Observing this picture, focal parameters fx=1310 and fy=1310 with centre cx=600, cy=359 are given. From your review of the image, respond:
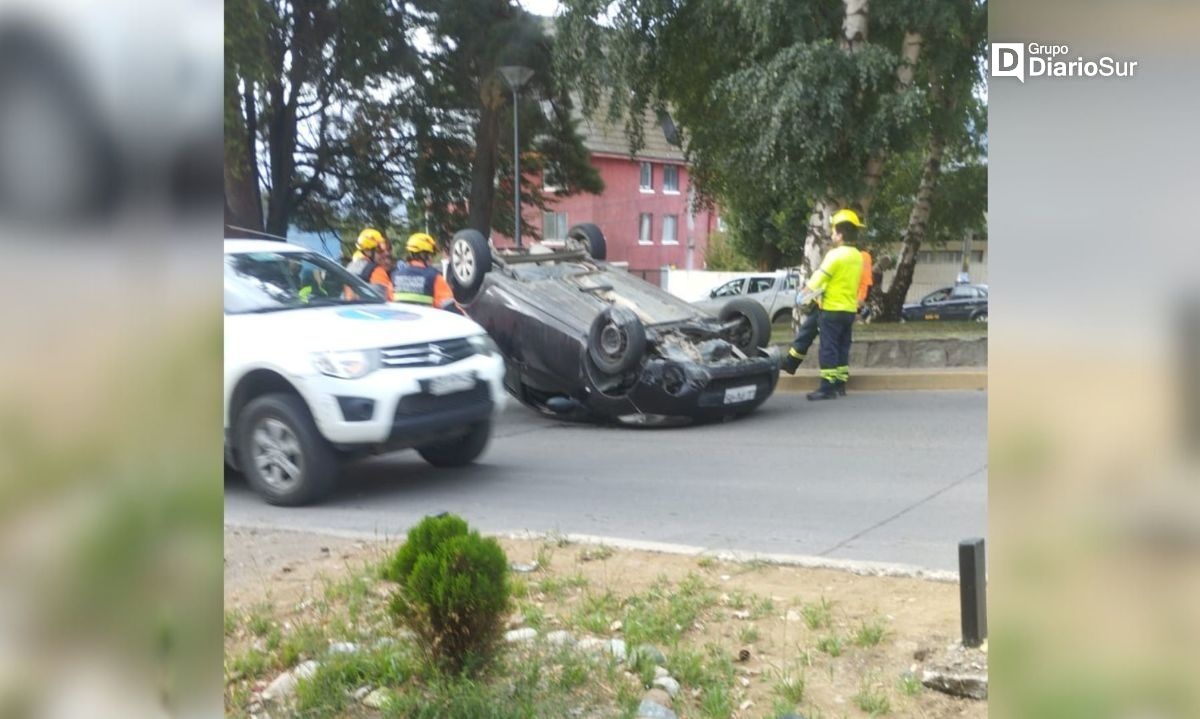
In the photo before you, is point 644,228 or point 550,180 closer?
point 550,180

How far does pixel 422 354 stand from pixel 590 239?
38.8 inches

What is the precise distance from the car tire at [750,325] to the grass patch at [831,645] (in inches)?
86.7

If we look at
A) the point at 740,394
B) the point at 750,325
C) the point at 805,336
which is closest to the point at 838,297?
the point at 805,336

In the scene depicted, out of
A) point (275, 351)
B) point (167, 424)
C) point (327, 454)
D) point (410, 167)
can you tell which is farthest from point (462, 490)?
point (167, 424)

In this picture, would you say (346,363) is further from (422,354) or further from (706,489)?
(706,489)

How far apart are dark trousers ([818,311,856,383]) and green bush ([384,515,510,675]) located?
2413 millimetres

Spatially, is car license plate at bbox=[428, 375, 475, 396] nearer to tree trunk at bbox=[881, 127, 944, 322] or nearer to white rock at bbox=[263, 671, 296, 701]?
white rock at bbox=[263, 671, 296, 701]

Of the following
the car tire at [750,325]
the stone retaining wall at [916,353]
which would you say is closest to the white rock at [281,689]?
the car tire at [750,325]

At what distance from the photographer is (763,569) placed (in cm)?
554

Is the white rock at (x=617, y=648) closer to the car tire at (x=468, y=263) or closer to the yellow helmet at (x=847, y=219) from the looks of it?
the car tire at (x=468, y=263)

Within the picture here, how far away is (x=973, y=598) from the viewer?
15.6 ft

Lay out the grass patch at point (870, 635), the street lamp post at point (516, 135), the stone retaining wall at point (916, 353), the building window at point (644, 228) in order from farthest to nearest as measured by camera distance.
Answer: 1. the stone retaining wall at point (916, 353)
2. the building window at point (644, 228)
3. the street lamp post at point (516, 135)
4. the grass patch at point (870, 635)

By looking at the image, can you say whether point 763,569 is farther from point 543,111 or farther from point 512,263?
point 543,111

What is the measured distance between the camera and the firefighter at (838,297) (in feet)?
19.5
